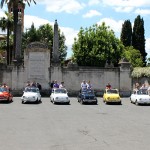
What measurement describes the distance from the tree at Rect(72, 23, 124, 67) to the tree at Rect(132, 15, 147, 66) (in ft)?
50.8

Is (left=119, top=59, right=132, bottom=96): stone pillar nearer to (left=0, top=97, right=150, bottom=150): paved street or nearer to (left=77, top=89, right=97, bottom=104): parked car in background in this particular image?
(left=77, top=89, right=97, bottom=104): parked car in background

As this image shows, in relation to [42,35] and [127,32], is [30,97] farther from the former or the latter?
[127,32]

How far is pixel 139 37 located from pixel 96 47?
63.9ft

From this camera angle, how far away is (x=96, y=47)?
7050cm

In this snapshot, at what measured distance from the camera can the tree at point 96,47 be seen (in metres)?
70.4

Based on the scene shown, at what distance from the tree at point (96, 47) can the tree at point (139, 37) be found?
1548 centimetres

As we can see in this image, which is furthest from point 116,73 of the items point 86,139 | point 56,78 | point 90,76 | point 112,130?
point 86,139

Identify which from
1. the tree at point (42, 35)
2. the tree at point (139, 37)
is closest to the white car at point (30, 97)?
the tree at point (42, 35)

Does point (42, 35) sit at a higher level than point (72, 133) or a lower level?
higher

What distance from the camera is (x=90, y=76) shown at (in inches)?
1647

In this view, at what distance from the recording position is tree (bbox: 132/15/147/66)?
284 feet

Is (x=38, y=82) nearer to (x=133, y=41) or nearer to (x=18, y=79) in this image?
(x=18, y=79)

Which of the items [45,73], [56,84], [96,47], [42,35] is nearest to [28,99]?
[56,84]

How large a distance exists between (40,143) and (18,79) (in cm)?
2754
